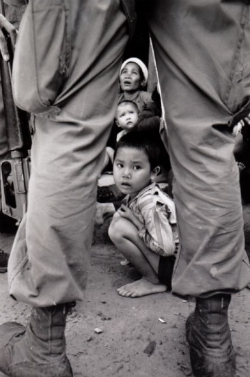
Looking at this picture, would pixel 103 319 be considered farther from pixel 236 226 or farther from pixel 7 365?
pixel 236 226

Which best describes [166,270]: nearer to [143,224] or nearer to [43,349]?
[143,224]

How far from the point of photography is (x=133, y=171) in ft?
7.13

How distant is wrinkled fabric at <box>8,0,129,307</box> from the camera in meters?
1.22

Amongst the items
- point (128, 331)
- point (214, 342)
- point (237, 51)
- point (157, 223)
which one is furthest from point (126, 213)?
point (237, 51)

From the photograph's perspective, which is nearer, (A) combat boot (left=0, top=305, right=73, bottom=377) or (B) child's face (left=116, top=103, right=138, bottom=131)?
(A) combat boot (left=0, top=305, right=73, bottom=377)

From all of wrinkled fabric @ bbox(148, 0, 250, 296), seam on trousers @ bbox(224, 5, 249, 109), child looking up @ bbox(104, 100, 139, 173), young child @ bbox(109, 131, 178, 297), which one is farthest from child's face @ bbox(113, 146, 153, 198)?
child looking up @ bbox(104, 100, 139, 173)

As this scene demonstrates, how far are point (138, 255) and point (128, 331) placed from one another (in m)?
0.46

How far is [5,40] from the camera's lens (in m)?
2.09

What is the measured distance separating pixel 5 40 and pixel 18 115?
419mm

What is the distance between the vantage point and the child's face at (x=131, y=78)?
3.68m

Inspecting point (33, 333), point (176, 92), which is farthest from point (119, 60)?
point (33, 333)

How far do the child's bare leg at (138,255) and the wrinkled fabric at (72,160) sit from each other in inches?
32.2

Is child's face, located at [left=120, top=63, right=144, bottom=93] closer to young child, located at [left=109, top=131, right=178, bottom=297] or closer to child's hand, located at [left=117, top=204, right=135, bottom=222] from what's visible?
young child, located at [left=109, top=131, right=178, bottom=297]

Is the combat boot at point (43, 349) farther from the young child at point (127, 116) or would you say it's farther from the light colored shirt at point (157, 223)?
the young child at point (127, 116)
